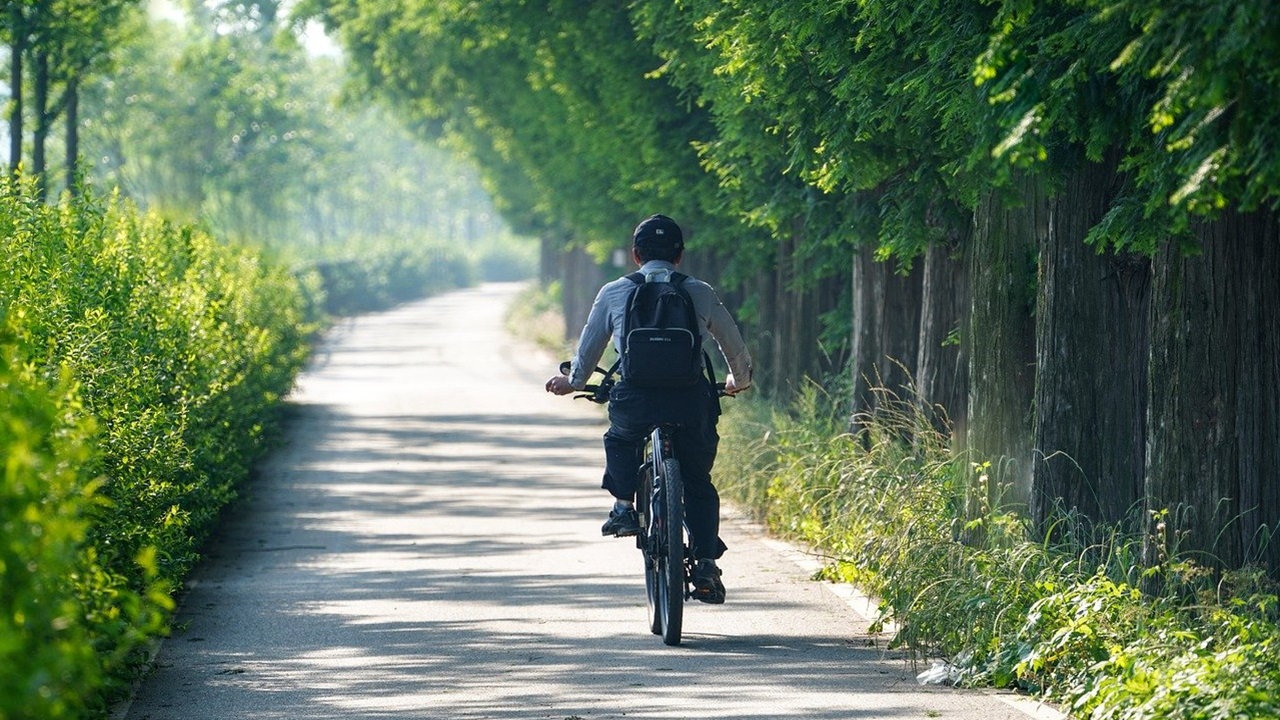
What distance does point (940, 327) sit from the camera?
1310cm

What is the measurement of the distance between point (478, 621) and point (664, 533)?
60.5 inches

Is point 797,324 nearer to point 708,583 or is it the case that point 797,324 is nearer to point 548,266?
point 708,583

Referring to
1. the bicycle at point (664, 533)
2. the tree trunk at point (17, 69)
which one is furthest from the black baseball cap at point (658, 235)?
the tree trunk at point (17, 69)

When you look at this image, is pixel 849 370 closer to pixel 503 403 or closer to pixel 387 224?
pixel 503 403

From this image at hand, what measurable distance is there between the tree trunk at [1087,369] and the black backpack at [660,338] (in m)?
1.72

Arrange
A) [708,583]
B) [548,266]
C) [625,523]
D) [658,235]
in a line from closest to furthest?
[708,583], [658,235], [625,523], [548,266]

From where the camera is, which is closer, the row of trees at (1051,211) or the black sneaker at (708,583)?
the row of trees at (1051,211)

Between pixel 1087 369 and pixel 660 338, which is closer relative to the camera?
pixel 660 338

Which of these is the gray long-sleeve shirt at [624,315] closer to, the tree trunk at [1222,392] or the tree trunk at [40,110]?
the tree trunk at [1222,392]

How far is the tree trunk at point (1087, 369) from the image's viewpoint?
9773mm

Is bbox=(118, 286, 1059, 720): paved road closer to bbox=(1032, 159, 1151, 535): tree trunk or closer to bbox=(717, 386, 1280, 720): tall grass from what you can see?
bbox=(717, 386, 1280, 720): tall grass

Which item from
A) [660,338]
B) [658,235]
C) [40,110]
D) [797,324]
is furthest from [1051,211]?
[40,110]

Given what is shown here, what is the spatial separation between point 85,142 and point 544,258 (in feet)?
47.4

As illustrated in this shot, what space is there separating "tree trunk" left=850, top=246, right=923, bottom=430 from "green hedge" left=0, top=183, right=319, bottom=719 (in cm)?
451
